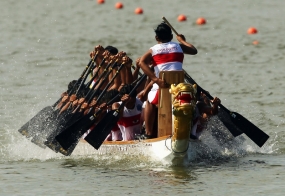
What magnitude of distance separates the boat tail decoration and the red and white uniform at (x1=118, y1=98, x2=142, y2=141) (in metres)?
1.26

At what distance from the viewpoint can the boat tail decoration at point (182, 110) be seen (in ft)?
37.9

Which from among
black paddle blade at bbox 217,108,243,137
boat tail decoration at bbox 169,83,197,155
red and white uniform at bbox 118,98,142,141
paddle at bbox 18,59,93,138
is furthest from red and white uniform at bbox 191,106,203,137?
paddle at bbox 18,59,93,138

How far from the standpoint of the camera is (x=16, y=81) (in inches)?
800

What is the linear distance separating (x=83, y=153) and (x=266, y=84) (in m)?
7.29

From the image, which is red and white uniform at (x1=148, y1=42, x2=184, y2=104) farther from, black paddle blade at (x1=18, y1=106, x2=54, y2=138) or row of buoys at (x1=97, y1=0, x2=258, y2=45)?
row of buoys at (x1=97, y1=0, x2=258, y2=45)

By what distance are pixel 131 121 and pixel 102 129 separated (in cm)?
49

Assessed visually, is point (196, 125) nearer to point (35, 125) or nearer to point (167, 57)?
point (167, 57)

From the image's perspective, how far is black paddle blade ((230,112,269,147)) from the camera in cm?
1305

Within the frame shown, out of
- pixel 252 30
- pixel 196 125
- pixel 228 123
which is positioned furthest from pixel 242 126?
pixel 252 30

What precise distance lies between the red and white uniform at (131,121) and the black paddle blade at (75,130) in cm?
43

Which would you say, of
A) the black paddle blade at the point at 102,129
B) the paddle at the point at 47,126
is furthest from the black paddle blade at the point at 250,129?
the paddle at the point at 47,126

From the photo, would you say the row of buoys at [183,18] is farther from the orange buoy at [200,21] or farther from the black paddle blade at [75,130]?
the black paddle blade at [75,130]

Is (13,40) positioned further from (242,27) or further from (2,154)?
(2,154)

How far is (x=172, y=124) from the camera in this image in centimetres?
1189
